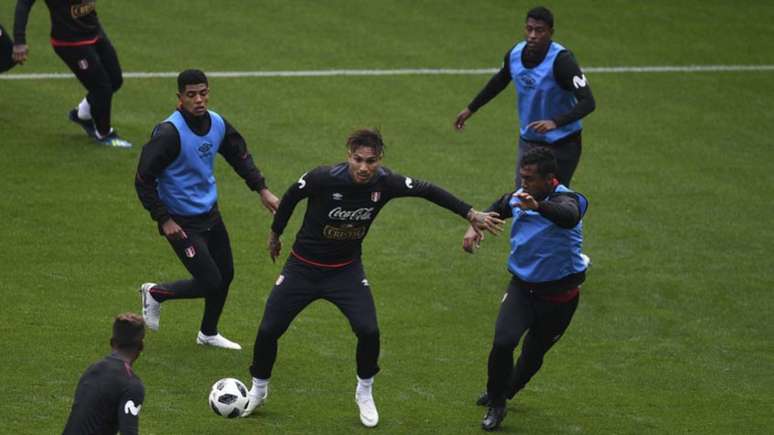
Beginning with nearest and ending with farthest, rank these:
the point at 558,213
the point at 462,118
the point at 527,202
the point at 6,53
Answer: the point at 527,202 < the point at 558,213 < the point at 462,118 < the point at 6,53

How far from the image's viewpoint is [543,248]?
433 inches

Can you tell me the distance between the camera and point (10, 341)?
41.5ft

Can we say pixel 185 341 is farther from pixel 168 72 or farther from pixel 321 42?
pixel 321 42

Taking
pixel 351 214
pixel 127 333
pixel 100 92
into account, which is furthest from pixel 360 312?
pixel 100 92

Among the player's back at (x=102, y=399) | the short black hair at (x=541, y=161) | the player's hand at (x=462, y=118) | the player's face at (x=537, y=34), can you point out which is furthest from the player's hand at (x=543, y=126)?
the player's back at (x=102, y=399)

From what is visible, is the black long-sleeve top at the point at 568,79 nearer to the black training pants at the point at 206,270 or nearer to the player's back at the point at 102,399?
the black training pants at the point at 206,270

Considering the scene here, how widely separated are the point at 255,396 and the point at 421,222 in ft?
20.0

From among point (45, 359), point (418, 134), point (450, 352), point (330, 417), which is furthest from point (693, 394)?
point (418, 134)

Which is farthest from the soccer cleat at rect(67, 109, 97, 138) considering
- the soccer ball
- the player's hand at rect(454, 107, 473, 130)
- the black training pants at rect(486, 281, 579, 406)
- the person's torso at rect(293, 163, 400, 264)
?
the black training pants at rect(486, 281, 579, 406)

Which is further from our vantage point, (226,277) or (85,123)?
(85,123)

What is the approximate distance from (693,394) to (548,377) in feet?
4.26

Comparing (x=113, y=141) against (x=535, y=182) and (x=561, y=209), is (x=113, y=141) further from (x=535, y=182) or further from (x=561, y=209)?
(x=561, y=209)

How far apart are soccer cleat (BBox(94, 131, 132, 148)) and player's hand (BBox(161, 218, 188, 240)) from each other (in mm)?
6896

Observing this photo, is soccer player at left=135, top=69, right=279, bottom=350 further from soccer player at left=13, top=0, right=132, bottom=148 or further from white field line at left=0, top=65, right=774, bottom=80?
white field line at left=0, top=65, right=774, bottom=80
